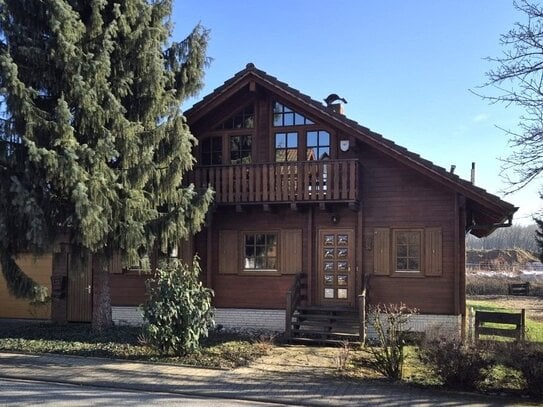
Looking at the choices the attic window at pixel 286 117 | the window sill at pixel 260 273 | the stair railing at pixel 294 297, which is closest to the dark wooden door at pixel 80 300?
the window sill at pixel 260 273

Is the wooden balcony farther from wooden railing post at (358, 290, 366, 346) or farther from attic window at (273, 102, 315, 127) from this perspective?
wooden railing post at (358, 290, 366, 346)

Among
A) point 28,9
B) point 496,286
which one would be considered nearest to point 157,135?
point 28,9

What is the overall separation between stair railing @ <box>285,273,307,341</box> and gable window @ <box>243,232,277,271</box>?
0.98 metres

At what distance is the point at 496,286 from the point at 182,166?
29924 mm

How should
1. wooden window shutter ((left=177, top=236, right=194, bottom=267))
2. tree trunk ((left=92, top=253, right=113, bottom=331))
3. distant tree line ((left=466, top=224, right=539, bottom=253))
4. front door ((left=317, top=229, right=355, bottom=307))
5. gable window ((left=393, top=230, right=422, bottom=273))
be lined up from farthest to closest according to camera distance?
distant tree line ((left=466, top=224, right=539, bottom=253)) < wooden window shutter ((left=177, top=236, right=194, bottom=267)) < front door ((left=317, top=229, right=355, bottom=307)) < gable window ((left=393, top=230, right=422, bottom=273)) < tree trunk ((left=92, top=253, right=113, bottom=331))

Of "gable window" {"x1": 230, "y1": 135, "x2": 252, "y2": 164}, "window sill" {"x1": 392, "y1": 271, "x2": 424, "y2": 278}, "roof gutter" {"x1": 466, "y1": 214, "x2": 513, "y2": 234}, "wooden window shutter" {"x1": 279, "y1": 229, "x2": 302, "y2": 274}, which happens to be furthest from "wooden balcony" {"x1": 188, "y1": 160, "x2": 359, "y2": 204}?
"roof gutter" {"x1": 466, "y1": 214, "x2": 513, "y2": 234}

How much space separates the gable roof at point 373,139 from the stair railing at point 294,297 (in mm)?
4196

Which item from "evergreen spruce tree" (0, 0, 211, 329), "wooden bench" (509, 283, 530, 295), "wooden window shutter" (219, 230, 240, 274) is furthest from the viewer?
"wooden bench" (509, 283, 530, 295)

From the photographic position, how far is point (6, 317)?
1822 cm

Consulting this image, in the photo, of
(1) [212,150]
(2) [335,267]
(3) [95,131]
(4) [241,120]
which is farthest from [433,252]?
(3) [95,131]

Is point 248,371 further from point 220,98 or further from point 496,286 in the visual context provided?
point 496,286

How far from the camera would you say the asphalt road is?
800cm

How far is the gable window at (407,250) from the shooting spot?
1489 centimetres

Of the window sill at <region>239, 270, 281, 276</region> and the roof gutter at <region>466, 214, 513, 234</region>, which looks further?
the window sill at <region>239, 270, 281, 276</region>
